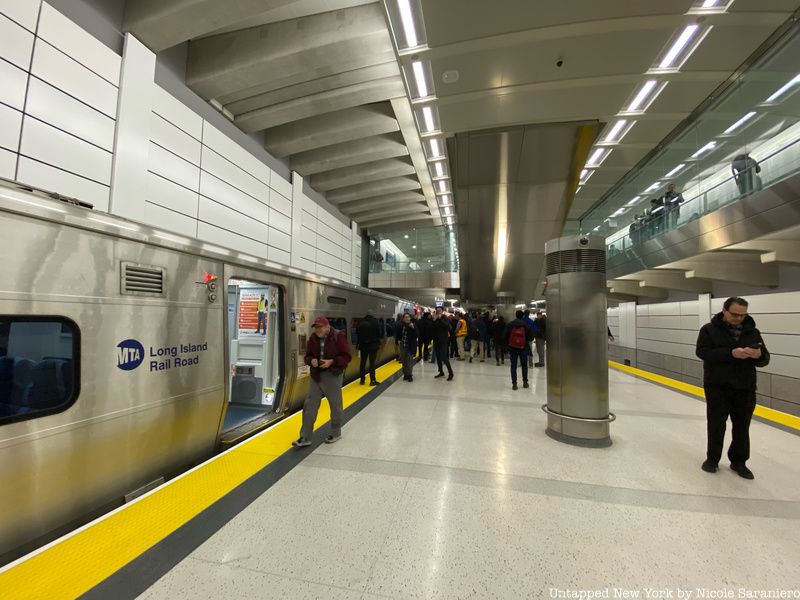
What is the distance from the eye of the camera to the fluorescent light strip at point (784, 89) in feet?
17.8

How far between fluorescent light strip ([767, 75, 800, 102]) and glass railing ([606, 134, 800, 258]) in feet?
3.29

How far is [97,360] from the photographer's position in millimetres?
2371

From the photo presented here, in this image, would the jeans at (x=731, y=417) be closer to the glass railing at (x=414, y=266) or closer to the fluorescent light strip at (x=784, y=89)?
the fluorescent light strip at (x=784, y=89)

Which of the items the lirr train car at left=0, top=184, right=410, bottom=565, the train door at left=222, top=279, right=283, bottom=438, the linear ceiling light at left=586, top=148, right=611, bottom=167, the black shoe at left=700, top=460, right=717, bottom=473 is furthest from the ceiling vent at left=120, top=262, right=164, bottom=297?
the linear ceiling light at left=586, top=148, right=611, bottom=167

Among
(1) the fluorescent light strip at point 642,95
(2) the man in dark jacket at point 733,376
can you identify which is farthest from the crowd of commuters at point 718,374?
(1) the fluorescent light strip at point 642,95

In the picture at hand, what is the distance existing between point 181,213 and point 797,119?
37.2ft

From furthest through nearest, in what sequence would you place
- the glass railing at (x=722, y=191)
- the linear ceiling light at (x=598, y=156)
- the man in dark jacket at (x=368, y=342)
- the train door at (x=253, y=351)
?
the linear ceiling light at (x=598, y=156), the man in dark jacket at (x=368, y=342), the train door at (x=253, y=351), the glass railing at (x=722, y=191)

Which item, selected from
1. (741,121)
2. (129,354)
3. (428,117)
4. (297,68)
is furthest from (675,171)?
(129,354)

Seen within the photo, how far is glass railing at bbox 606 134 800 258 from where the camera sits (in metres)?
5.19

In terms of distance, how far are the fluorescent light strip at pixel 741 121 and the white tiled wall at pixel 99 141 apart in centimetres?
1150

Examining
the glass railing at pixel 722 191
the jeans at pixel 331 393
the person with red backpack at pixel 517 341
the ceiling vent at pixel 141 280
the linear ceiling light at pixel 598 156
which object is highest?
the linear ceiling light at pixel 598 156

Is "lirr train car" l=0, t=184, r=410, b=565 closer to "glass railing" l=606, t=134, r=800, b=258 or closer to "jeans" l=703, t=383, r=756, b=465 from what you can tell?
"jeans" l=703, t=383, r=756, b=465

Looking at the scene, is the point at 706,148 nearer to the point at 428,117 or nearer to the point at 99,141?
the point at 428,117

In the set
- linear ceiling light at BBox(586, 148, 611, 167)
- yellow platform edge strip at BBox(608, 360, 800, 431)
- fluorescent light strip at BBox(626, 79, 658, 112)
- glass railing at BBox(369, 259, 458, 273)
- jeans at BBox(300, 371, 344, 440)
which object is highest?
linear ceiling light at BBox(586, 148, 611, 167)
